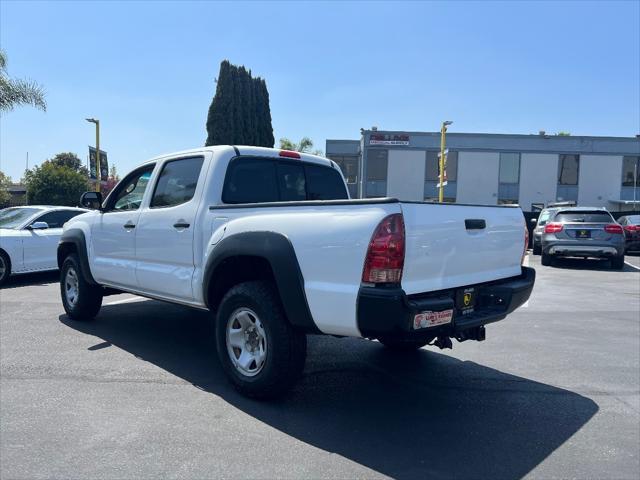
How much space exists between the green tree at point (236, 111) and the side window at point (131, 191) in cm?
2752

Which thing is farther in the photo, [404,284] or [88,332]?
[88,332]

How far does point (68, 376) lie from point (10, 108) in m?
14.2

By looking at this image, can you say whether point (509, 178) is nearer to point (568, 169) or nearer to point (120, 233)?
point (568, 169)

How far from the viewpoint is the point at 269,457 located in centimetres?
314

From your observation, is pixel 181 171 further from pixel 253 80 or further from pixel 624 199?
pixel 624 199

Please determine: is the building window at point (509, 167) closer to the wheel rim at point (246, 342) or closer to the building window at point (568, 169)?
the building window at point (568, 169)

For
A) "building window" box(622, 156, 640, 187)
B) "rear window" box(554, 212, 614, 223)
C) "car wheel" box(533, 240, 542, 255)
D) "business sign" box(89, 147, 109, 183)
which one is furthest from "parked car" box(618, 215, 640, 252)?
"building window" box(622, 156, 640, 187)

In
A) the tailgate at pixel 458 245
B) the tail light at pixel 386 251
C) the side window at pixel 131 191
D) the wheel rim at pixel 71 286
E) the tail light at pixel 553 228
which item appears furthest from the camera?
the tail light at pixel 553 228

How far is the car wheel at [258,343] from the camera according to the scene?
371 centimetres

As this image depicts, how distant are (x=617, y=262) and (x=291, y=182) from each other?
1154cm

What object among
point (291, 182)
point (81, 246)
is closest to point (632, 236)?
point (291, 182)

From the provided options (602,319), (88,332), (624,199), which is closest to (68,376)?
(88,332)

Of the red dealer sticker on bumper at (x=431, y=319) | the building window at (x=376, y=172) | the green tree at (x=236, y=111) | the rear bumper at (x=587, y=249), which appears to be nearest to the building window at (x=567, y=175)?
the building window at (x=376, y=172)

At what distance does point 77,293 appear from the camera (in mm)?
6449
